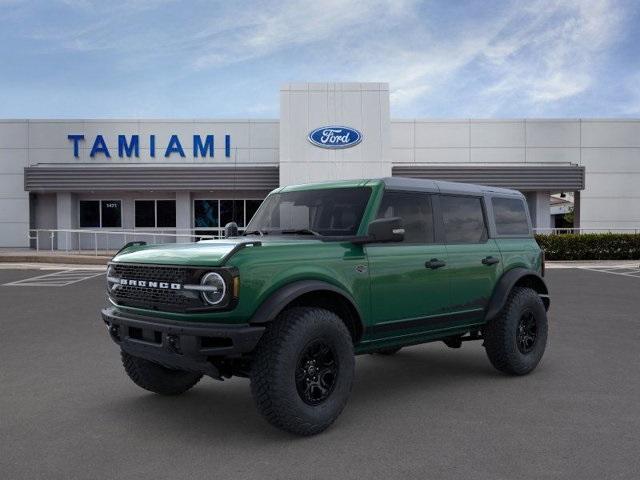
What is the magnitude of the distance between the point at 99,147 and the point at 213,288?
80.6 feet

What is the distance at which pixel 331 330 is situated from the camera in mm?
4309

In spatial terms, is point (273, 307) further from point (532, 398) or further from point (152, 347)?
point (532, 398)

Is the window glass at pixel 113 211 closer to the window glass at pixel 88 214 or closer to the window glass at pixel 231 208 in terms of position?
the window glass at pixel 88 214

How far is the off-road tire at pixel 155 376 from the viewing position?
16.8 ft

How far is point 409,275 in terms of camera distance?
501 cm

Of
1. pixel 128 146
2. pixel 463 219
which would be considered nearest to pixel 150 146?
pixel 128 146

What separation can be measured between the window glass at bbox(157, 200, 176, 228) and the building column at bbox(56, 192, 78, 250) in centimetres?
370

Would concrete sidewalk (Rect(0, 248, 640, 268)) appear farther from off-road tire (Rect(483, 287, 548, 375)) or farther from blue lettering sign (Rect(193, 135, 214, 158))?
off-road tire (Rect(483, 287, 548, 375))

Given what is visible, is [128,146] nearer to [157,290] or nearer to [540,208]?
[540,208]

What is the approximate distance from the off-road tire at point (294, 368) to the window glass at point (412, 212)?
3.98 feet

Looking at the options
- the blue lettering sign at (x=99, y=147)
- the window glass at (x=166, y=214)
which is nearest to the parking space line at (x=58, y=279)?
the window glass at (x=166, y=214)

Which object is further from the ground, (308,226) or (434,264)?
(308,226)

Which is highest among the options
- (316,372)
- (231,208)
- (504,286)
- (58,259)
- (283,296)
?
(231,208)

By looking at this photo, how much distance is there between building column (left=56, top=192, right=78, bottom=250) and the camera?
26344mm
